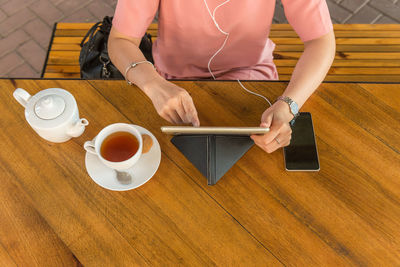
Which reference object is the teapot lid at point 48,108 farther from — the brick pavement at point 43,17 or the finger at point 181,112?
the brick pavement at point 43,17

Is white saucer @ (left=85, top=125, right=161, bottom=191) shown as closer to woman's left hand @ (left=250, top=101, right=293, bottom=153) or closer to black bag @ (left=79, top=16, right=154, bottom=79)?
woman's left hand @ (left=250, top=101, right=293, bottom=153)

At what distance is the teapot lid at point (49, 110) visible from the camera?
0.82m

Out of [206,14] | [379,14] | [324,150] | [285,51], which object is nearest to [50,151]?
[206,14]

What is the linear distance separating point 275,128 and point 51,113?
2.12ft

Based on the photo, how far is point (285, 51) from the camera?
1.71 metres

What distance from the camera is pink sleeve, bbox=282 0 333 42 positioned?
1002mm

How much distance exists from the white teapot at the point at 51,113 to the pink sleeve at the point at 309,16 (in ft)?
2.60

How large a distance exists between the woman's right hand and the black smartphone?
31 centimetres

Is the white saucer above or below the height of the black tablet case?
below

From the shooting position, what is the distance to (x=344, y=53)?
1.66m

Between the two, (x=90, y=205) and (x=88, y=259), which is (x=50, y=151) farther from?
(x=88, y=259)

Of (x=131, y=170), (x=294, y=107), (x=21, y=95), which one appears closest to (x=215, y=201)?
(x=131, y=170)

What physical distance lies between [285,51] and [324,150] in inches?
37.4

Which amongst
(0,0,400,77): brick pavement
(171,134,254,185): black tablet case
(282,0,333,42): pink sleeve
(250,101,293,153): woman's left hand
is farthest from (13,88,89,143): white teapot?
(0,0,400,77): brick pavement
